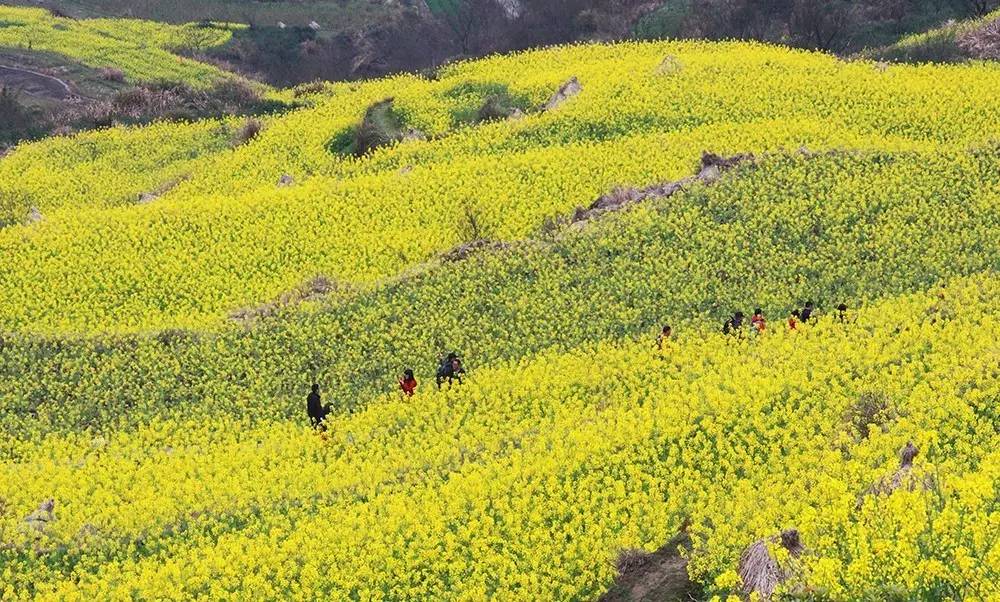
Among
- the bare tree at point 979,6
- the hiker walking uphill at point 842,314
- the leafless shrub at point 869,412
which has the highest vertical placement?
the bare tree at point 979,6

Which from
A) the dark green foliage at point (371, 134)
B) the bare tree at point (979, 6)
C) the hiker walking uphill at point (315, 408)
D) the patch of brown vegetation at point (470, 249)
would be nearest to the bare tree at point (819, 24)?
the bare tree at point (979, 6)

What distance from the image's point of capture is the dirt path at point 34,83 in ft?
270

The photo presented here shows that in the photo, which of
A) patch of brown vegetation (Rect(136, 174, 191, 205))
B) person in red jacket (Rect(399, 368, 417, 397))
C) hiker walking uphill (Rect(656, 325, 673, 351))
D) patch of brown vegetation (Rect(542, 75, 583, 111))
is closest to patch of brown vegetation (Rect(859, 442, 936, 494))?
hiker walking uphill (Rect(656, 325, 673, 351))

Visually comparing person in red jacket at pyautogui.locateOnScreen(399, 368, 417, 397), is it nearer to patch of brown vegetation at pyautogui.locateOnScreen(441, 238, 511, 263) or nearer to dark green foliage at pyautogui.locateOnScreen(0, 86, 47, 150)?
patch of brown vegetation at pyautogui.locateOnScreen(441, 238, 511, 263)

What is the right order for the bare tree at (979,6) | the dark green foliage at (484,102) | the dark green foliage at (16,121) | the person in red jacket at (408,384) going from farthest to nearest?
the bare tree at (979,6), the dark green foliage at (16,121), the dark green foliage at (484,102), the person in red jacket at (408,384)

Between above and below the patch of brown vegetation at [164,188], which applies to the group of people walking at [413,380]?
below

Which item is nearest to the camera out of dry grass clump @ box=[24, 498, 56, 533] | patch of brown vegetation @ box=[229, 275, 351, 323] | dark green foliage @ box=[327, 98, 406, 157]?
dry grass clump @ box=[24, 498, 56, 533]

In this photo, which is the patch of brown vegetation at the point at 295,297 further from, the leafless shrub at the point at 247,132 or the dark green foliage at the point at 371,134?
the leafless shrub at the point at 247,132

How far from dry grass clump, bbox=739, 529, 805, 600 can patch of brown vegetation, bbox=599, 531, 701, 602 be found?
1.72 m

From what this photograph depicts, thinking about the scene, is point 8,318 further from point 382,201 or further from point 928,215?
point 928,215

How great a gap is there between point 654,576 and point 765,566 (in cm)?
390

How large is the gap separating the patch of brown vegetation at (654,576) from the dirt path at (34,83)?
77985mm

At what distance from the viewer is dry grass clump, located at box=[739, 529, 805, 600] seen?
12672 millimetres

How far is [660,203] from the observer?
39344 mm
